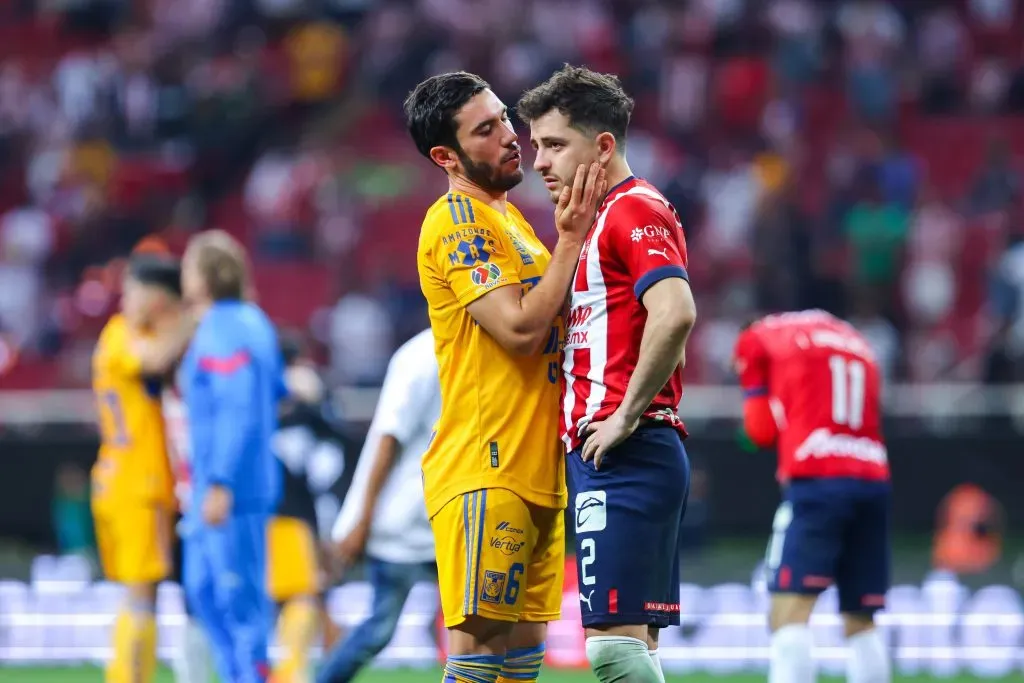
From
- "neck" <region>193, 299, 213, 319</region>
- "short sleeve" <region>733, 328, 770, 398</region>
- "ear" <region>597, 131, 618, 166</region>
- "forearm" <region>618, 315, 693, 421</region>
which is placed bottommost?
"forearm" <region>618, 315, 693, 421</region>

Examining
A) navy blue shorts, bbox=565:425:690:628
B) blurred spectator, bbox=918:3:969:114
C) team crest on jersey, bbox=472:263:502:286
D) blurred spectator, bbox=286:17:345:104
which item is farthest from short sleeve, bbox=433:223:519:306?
blurred spectator, bbox=286:17:345:104

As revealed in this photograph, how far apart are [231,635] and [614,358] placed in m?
2.78

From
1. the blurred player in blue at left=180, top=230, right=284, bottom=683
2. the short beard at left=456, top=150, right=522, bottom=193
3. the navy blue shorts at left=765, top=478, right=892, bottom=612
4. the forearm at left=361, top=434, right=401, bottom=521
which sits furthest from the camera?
the navy blue shorts at left=765, top=478, right=892, bottom=612

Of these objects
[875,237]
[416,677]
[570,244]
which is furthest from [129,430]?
[875,237]

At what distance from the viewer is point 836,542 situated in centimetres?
682

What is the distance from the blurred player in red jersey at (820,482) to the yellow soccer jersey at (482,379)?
7.65 ft

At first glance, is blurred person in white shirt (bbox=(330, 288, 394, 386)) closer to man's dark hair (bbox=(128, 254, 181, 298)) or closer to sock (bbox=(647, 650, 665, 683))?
man's dark hair (bbox=(128, 254, 181, 298))

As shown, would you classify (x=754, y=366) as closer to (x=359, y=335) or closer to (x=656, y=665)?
(x=656, y=665)

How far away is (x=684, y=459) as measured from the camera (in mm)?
4629

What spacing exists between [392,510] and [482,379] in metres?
2.12

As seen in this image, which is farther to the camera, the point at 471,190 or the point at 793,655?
the point at 793,655

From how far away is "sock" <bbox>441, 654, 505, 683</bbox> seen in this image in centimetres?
463

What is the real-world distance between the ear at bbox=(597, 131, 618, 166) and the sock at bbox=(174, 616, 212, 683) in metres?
3.53

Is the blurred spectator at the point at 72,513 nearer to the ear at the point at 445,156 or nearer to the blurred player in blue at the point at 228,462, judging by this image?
the blurred player in blue at the point at 228,462
